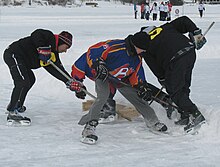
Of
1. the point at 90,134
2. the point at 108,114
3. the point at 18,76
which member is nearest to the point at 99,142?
the point at 90,134

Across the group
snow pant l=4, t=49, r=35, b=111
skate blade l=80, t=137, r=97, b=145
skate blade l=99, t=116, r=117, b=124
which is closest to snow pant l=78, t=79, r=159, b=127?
skate blade l=80, t=137, r=97, b=145

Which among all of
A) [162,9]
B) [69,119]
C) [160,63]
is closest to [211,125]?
[160,63]

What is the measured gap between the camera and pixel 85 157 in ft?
12.4

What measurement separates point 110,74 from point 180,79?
0.68 metres

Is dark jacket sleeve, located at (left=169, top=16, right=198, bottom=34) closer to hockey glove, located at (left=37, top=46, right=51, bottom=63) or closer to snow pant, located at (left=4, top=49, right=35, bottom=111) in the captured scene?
hockey glove, located at (left=37, top=46, right=51, bottom=63)

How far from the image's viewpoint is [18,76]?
15.8 feet

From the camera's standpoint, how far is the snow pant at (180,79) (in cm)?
434

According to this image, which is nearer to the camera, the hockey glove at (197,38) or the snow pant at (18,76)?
the hockey glove at (197,38)

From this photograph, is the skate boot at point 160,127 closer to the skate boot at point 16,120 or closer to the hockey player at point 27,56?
the hockey player at point 27,56

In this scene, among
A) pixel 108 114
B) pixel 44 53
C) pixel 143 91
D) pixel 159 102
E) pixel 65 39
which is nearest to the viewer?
pixel 143 91

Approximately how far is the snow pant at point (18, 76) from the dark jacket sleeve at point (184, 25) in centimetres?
167

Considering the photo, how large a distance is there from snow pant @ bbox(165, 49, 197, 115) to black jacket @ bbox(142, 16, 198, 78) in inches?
3.5

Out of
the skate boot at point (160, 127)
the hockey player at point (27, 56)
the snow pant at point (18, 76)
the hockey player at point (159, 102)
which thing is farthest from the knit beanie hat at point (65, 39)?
the skate boot at point (160, 127)

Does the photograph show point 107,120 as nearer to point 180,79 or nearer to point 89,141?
point 89,141
